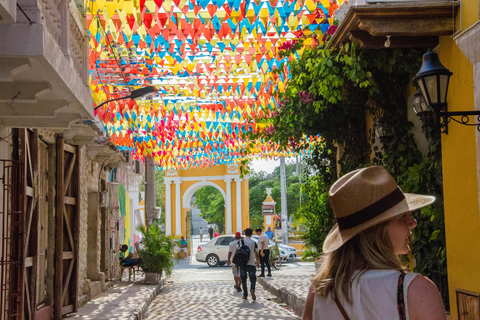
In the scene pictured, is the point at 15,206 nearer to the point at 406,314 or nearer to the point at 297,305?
the point at 297,305

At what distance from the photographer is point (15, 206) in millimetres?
8164

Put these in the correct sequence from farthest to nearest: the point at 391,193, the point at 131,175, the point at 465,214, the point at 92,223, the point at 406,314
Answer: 1. the point at 131,175
2. the point at 92,223
3. the point at 465,214
4. the point at 391,193
5. the point at 406,314

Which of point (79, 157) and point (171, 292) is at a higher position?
point (79, 157)

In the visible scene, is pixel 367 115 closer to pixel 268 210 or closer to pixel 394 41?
pixel 394 41

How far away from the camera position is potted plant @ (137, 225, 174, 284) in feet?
60.2

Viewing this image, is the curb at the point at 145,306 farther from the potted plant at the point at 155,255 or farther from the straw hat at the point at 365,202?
the straw hat at the point at 365,202

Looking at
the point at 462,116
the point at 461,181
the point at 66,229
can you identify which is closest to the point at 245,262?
the point at 66,229

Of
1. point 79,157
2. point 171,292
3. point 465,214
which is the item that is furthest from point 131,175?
point 465,214

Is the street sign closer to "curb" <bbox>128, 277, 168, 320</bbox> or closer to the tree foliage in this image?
"curb" <bbox>128, 277, 168, 320</bbox>

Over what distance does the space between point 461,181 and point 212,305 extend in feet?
27.5

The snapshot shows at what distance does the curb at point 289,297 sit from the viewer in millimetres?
11910

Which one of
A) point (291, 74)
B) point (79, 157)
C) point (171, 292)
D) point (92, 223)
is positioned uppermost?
point (291, 74)

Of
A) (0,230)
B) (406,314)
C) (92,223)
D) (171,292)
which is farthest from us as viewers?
(171,292)

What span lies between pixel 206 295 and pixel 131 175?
862 cm
